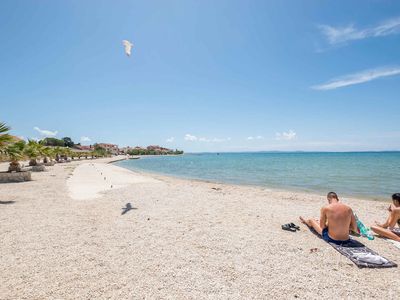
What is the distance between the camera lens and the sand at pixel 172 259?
3848 millimetres

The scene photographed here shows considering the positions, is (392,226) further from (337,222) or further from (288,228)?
(288,228)

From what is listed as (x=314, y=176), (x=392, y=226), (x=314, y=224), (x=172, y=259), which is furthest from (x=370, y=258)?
(x=314, y=176)

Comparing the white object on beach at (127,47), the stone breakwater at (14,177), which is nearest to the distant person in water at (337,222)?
the white object on beach at (127,47)

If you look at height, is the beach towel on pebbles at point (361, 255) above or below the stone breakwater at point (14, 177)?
below

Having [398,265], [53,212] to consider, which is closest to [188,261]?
[398,265]

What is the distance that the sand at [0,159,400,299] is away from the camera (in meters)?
3.85

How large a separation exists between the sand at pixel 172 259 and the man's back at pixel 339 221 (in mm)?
426

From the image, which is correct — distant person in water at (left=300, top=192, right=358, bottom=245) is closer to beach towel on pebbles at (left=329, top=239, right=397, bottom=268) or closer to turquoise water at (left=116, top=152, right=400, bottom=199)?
beach towel on pebbles at (left=329, top=239, right=397, bottom=268)

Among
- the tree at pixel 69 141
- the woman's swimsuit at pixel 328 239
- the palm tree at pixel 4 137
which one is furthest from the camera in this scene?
the tree at pixel 69 141

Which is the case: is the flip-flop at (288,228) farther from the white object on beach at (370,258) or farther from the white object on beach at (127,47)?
the white object on beach at (127,47)

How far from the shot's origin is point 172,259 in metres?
4.95

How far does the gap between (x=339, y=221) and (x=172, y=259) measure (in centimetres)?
417

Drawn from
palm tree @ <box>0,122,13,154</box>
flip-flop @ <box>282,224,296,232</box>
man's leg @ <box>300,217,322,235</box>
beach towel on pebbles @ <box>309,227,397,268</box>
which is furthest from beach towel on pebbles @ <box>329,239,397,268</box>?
palm tree @ <box>0,122,13,154</box>

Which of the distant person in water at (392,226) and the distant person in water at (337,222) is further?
the distant person in water at (392,226)
